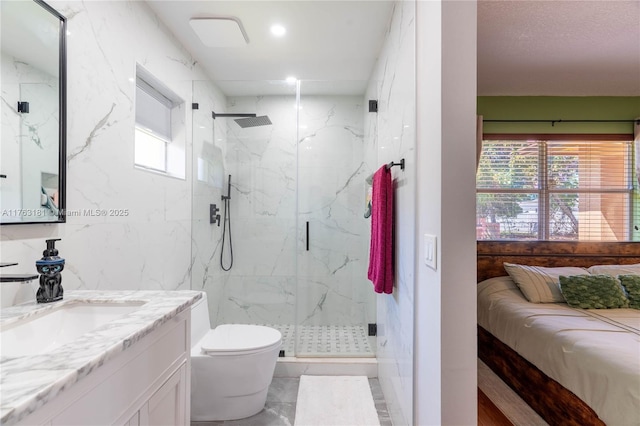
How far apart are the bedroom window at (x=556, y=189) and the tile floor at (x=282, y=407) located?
1.86m

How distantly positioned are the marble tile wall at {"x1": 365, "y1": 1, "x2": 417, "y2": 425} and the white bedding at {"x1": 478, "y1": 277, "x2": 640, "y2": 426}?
0.93 metres

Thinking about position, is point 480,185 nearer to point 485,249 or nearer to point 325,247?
point 485,249

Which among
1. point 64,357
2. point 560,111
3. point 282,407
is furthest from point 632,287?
point 64,357

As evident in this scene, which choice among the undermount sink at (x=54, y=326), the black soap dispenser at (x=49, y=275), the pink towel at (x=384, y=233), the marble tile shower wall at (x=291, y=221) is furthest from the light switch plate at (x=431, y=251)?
the marble tile shower wall at (x=291, y=221)

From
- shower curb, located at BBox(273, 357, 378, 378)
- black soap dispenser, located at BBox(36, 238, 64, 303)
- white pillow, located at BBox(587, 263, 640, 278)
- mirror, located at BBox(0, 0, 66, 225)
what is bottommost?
shower curb, located at BBox(273, 357, 378, 378)

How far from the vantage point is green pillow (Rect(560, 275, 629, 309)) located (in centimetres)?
224

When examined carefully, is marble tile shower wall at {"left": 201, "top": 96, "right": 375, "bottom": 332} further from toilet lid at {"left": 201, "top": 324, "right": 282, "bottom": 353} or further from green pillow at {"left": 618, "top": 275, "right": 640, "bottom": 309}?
green pillow at {"left": 618, "top": 275, "right": 640, "bottom": 309}

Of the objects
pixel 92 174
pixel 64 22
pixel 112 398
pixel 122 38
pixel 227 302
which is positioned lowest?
pixel 227 302

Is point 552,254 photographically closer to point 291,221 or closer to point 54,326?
point 291,221

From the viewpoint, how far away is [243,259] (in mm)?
2936

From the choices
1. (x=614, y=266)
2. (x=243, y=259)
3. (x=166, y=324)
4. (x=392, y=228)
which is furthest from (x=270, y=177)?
(x=614, y=266)

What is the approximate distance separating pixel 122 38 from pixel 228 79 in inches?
50.5

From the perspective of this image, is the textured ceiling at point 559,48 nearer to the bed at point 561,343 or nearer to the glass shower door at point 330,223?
the glass shower door at point 330,223

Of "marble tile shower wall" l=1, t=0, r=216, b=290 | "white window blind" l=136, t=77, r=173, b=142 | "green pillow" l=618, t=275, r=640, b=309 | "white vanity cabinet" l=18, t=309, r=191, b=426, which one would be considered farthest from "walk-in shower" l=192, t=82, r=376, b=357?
"green pillow" l=618, t=275, r=640, b=309
